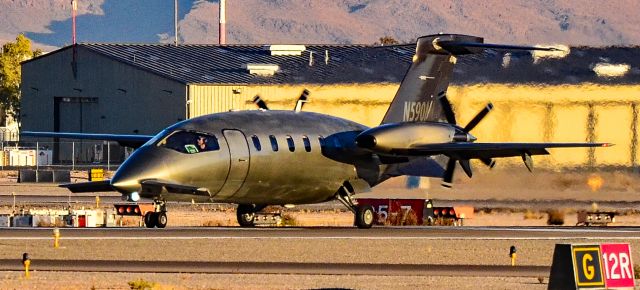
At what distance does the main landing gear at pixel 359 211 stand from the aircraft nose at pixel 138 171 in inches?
322

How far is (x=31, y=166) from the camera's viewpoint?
11800 cm

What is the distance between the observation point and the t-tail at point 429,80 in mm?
54219

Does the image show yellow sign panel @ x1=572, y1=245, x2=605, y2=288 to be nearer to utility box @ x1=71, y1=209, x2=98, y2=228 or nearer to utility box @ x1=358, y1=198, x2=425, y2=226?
utility box @ x1=358, y1=198, x2=425, y2=226

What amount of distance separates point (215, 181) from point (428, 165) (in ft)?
34.2

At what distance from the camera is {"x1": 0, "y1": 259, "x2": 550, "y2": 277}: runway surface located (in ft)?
116

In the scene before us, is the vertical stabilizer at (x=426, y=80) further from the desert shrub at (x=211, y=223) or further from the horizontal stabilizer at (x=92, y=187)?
the desert shrub at (x=211, y=223)

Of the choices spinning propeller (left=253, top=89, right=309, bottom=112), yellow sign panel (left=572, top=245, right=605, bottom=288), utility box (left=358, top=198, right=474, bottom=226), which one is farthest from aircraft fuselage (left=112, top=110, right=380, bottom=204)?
yellow sign panel (left=572, top=245, right=605, bottom=288)

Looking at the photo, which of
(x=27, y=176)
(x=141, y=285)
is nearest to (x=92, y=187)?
(x=141, y=285)

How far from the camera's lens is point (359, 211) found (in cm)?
5081

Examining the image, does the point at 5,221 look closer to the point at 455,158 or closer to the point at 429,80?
the point at 429,80

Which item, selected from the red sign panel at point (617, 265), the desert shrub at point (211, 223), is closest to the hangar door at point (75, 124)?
the desert shrub at point (211, 223)

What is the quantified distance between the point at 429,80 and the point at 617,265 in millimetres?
28131

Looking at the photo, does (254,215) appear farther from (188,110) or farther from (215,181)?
(188,110)

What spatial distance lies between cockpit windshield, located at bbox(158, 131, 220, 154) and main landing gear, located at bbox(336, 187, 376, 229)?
6286 mm
